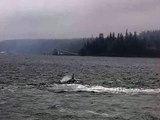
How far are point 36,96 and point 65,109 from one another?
8.72m

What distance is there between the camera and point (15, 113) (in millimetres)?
29188

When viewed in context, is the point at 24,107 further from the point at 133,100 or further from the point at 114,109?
the point at 133,100

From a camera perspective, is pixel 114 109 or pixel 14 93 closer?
pixel 114 109

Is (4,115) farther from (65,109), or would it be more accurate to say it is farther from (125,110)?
(125,110)

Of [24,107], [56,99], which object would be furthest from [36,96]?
[24,107]

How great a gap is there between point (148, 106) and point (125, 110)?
3740 mm

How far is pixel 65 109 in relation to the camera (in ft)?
104

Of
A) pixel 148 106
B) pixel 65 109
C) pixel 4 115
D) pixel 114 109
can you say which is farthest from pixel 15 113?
pixel 148 106

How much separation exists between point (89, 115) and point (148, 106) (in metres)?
7.72

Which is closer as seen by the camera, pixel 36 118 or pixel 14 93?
pixel 36 118

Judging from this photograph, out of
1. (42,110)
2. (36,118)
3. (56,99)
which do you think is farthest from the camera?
(56,99)

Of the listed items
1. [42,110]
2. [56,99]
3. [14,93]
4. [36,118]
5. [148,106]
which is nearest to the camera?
[36,118]

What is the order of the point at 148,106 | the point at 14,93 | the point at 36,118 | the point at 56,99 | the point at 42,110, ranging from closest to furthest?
the point at 36,118 → the point at 42,110 → the point at 148,106 → the point at 56,99 → the point at 14,93

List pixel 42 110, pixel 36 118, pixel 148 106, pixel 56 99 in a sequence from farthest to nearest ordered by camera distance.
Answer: pixel 56 99 < pixel 148 106 < pixel 42 110 < pixel 36 118
